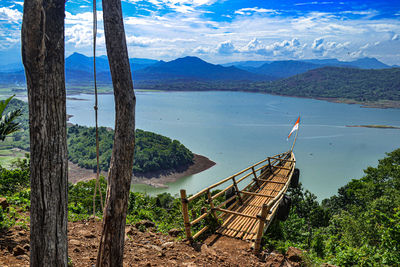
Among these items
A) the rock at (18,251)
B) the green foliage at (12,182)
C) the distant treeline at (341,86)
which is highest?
the distant treeline at (341,86)

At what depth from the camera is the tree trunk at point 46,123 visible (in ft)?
5.40

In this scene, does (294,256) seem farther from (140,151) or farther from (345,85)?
(345,85)

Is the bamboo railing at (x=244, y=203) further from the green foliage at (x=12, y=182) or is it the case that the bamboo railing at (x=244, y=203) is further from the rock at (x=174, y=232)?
the green foliage at (x=12, y=182)

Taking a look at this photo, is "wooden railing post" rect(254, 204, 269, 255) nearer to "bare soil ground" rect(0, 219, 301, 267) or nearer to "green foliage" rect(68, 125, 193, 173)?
"bare soil ground" rect(0, 219, 301, 267)

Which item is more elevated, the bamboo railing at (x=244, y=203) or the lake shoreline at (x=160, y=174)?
the bamboo railing at (x=244, y=203)

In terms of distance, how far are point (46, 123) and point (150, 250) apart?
2323 mm

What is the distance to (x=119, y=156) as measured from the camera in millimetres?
2152

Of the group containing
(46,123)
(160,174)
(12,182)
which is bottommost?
(160,174)

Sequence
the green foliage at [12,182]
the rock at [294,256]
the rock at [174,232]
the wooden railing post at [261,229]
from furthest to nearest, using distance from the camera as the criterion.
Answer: the green foliage at [12,182]
the rock at [174,232]
the wooden railing post at [261,229]
the rock at [294,256]

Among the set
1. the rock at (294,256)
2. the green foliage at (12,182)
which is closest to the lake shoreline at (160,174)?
the green foliage at (12,182)

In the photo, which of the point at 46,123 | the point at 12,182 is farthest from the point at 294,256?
the point at 12,182

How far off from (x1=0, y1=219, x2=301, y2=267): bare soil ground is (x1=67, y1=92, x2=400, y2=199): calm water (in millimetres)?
20265

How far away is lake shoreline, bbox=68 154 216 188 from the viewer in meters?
29.0

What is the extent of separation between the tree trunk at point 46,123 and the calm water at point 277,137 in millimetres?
22811
